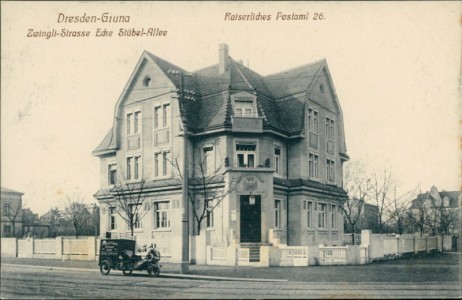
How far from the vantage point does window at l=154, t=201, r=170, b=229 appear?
95.2 ft

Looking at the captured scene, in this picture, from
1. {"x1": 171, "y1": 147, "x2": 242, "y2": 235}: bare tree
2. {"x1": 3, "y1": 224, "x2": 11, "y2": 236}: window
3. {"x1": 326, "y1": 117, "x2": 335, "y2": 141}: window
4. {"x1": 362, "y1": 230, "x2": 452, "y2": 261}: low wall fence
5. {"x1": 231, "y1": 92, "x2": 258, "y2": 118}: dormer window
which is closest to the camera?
{"x1": 362, "y1": 230, "x2": 452, "y2": 261}: low wall fence

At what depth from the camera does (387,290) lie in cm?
1477

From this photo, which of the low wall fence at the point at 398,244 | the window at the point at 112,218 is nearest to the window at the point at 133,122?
the window at the point at 112,218

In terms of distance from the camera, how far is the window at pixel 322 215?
103 ft

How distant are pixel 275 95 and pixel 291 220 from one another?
24.5 feet

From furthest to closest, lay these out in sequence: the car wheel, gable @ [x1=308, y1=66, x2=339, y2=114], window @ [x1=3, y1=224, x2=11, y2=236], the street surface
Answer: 1. window @ [x1=3, y1=224, x2=11, y2=236]
2. gable @ [x1=308, y1=66, x2=339, y2=114]
3. the car wheel
4. the street surface

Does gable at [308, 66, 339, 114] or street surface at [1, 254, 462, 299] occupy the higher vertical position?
gable at [308, 66, 339, 114]

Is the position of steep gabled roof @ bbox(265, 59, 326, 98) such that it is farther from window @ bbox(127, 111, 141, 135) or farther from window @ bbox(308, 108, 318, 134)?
window @ bbox(127, 111, 141, 135)

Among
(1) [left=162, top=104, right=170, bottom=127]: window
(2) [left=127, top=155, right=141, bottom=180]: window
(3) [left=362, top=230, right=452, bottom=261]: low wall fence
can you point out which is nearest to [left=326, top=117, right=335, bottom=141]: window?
(3) [left=362, top=230, right=452, bottom=261]: low wall fence

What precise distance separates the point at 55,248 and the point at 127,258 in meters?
12.8

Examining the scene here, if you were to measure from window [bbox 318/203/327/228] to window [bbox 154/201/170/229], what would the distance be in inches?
369

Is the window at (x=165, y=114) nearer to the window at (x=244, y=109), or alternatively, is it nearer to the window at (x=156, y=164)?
the window at (x=156, y=164)

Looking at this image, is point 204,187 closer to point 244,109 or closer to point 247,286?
point 244,109

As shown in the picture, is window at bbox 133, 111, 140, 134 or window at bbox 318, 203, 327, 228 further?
window at bbox 318, 203, 327, 228
